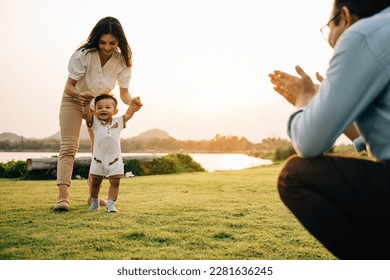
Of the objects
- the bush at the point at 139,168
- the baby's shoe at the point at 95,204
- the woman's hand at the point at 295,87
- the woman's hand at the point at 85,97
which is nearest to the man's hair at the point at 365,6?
Answer: the woman's hand at the point at 295,87

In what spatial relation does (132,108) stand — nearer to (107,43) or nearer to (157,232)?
(107,43)

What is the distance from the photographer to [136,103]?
4.09 metres

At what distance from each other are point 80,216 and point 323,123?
8.31 ft

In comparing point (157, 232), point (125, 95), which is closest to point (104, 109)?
point (125, 95)

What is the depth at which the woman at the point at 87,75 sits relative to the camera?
3902 mm

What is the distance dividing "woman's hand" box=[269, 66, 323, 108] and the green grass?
37.9 inches

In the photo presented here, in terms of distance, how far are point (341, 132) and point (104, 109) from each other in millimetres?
2948

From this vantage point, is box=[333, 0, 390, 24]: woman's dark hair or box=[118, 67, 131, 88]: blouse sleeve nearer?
box=[333, 0, 390, 24]: woman's dark hair

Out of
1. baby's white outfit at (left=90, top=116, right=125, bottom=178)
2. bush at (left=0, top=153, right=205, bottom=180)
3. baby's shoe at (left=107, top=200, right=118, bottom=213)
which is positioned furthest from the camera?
bush at (left=0, top=153, right=205, bottom=180)

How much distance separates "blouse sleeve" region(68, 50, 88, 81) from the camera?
3918mm

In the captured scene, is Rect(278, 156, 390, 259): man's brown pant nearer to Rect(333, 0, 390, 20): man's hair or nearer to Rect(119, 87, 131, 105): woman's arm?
Rect(333, 0, 390, 20): man's hair

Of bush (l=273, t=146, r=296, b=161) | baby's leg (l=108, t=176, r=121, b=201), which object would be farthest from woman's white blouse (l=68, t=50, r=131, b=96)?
bush (l=273, t=146, r=296, b=161)

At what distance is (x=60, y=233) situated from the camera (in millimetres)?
2732
